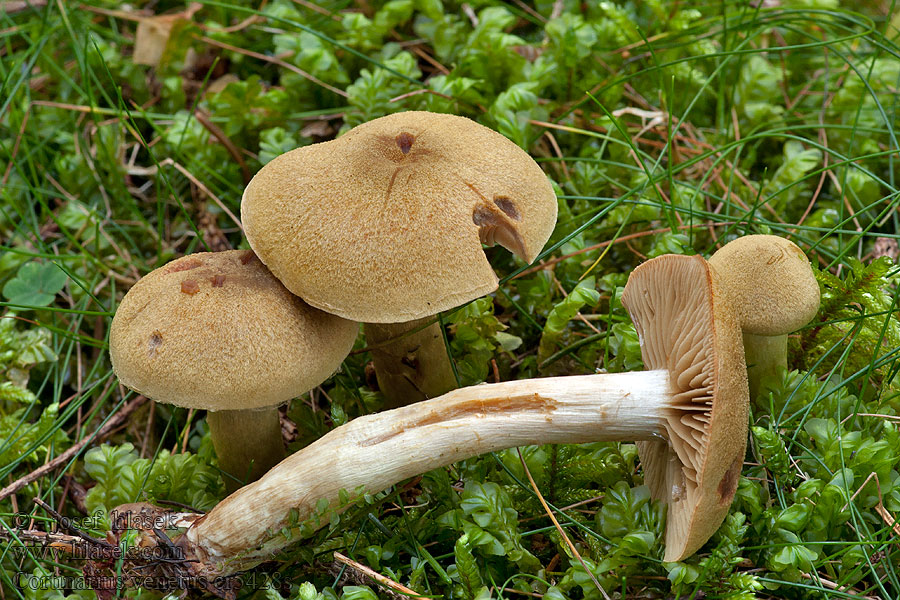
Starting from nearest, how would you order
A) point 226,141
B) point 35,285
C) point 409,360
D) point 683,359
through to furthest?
1. point 683,359
2. point 409,360
3. point 35,285
4. point 226,141

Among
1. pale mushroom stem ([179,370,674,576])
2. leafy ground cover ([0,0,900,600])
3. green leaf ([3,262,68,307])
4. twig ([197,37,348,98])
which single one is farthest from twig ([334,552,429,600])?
twig ([197,37,348,98])

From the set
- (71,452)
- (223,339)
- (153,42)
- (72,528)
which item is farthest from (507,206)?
(153,42)

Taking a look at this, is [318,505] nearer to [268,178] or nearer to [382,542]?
[382,542]

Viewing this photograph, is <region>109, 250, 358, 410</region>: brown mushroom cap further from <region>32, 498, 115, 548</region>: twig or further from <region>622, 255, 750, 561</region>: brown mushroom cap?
<region>622, 255, 750, 561</region>: brown mushroom cap

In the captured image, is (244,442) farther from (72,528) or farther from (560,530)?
(560,530)

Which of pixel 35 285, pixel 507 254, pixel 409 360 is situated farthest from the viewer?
pixel 35 285

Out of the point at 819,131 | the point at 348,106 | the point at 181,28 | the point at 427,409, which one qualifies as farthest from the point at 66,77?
the point at 819,131

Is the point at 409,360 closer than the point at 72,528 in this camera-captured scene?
No
